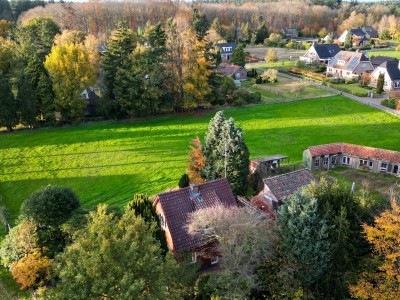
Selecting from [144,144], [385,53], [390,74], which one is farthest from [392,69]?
[144,144]

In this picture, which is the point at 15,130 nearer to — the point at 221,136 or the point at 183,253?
the point at 221,136

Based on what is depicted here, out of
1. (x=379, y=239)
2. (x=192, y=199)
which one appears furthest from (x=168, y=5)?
(x=379, y=239)

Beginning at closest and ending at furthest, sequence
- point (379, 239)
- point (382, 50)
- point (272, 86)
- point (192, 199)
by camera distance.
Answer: point (379, 239)
point (192, 199)
point (272, 86)
point (382, 50)

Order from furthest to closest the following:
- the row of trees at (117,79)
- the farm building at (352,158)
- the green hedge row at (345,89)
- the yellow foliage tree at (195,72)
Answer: the green hedge row at (345,89), the yellow foliage tree at (195,72), the row of trees at (117,79), the farm building at (352,158)

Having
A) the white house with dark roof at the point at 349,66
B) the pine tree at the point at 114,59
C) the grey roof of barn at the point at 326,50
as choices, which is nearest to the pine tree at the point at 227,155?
the pine tree at the point at 114,59

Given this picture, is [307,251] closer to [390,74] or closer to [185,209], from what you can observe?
[185,209]

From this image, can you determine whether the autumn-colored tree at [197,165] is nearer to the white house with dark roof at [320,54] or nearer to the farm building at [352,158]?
the farm building at [352,158]

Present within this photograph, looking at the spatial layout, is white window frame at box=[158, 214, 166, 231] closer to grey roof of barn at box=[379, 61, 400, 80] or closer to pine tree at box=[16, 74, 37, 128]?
pine tree at box=[16, 74, 37, 128]
